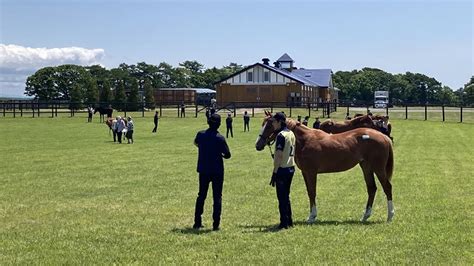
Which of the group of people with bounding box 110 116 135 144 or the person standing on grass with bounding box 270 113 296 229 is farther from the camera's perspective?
the group of people with bounding box 110 116 135 144

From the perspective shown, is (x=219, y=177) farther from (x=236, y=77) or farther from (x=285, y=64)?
(x=285, y=64)

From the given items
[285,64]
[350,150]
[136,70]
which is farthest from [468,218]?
[136,70]

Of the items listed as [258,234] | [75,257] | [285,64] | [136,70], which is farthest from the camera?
[136,70]

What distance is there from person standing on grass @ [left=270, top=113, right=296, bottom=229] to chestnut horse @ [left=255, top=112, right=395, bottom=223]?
0.58 m

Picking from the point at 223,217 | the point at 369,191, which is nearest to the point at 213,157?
the point at 223,217

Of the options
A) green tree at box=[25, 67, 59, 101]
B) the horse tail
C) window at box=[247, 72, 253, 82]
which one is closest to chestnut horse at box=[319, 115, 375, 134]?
the horse tail

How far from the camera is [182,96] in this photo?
411ft

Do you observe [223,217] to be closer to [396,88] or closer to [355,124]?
[355,124]

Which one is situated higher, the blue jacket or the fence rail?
the fence rail

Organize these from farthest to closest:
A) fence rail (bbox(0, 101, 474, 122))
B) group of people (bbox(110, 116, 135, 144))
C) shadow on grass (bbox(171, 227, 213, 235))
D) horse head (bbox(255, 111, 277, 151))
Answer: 1. fence rail (bbox(0, 101, 474, 122))
2. group of people (bbox(110, 116, 135, 144))
3. horse head (bbox(255, 111, 277, 151))
4. shadow on grass (bbox(171, 227, 213, 235))

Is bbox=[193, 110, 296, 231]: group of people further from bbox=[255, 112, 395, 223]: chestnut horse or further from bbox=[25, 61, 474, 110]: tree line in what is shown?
bbox=[25, 61, 474, 110]: tree line

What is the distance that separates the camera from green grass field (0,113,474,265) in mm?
8375

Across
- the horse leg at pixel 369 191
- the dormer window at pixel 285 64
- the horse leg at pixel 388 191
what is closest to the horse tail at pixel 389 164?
the horse leg at pixel 388 191

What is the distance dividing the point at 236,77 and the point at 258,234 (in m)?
81.7
